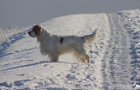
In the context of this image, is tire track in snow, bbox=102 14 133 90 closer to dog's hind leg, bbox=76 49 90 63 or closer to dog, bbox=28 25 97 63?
dog's hind leg, bbox=76 49 90 63

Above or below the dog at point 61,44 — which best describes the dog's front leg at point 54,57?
below

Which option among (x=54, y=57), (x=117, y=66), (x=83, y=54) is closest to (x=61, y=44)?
(x=54, y=57)

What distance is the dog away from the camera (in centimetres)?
873

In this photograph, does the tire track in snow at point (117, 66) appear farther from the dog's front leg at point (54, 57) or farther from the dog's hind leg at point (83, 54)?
the dog's front leg at point (54, 57)

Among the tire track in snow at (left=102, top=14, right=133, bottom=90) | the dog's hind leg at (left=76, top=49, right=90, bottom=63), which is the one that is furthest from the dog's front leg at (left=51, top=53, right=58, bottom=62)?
the tire track in snow at (left=102, top=14, right=133, bottom=90)

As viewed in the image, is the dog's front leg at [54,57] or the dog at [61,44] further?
the dog's front leg at [54,57]

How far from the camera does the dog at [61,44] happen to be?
28.6 feet

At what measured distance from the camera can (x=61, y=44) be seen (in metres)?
8.76

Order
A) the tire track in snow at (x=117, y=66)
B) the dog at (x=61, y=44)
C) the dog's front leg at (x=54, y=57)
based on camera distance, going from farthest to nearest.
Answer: the dog's front leg at (x=54, y=57) < the dog at (x=61, y=44) < the tire track in snow at (x=117, y=66)

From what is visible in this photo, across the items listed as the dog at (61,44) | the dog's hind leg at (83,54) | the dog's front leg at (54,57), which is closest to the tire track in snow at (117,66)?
the dog's hind leg at (83,54)

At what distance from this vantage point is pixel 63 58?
10.2m

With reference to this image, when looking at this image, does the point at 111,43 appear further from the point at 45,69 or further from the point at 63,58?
the point at 45,69

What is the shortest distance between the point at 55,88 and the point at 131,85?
74.8 inches

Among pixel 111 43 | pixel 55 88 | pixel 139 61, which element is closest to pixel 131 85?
pixel 55 88
